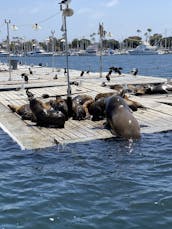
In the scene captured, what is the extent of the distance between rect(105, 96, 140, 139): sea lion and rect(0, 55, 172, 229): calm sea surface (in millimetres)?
367

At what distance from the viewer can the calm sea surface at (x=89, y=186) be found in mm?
9828

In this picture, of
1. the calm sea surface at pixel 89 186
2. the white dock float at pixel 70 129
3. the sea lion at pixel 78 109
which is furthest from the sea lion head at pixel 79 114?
the calm sea surface at pixel 89 186

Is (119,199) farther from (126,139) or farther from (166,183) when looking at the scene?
(126,139)

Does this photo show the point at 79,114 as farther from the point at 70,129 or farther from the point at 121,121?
the point at 121,121

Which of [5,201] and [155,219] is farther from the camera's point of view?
[5,201]

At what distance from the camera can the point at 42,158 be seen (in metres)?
14.5

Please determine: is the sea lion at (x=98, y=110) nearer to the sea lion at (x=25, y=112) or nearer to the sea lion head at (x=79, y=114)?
the sea lion head at (x=79, y=114)

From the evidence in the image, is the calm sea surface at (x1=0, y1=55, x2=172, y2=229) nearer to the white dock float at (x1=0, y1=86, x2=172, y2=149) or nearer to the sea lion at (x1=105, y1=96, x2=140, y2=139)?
the sea lion at (x1=105, y1=96, x2=140, y2=139)

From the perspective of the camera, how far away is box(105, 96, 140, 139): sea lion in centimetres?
1627

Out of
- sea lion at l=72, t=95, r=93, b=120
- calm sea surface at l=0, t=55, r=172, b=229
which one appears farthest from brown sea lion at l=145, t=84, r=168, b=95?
calm sea surface at l=0, t=55, r=172, b=229

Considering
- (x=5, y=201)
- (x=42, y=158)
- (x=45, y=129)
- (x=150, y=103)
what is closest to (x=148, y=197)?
(x=5, y=201)

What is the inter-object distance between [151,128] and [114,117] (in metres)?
1.67

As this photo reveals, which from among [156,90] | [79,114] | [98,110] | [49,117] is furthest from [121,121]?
[156,90]

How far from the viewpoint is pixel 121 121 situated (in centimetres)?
1656
